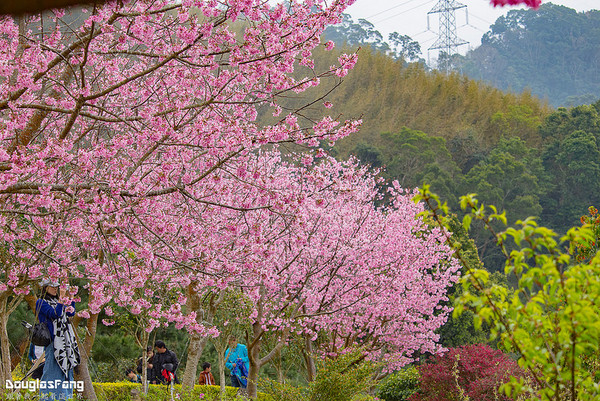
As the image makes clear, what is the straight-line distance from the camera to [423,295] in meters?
10.9

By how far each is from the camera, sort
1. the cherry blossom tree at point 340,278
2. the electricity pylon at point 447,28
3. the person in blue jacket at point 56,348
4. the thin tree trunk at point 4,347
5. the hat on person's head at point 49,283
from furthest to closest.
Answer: the electricity pylon at point 447,28 < the cherry blossom tree at point 340,278 < the thin tree trunk at point 4,347 < the person in blue jacket at point 56,348 < the hat on person's head at point 49,283

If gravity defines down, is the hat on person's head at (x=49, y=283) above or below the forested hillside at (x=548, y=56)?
below

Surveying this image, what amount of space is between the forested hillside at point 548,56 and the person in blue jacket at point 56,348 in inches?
2479

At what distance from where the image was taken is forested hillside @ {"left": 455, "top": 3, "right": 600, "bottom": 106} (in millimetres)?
65000

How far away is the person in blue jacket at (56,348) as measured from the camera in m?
5.29

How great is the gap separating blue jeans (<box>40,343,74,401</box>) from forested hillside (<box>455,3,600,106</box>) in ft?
207

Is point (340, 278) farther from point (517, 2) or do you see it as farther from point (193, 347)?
point (517, 2)

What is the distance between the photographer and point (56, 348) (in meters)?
5.40

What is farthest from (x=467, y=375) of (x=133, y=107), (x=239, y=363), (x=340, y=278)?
(x=133, y=107)

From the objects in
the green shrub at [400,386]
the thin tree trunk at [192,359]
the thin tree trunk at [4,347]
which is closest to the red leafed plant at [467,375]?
the green shrub at [400,386]

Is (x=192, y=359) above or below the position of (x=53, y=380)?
above

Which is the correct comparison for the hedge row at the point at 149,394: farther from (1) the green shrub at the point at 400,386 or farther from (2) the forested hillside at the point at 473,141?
(2) the forested hillside at the point at 473,141

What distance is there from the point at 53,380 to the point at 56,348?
0.96 ft

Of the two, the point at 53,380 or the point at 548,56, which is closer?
the point at 53,380
